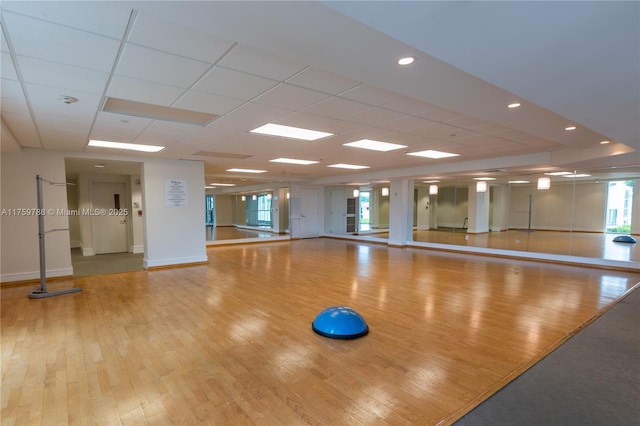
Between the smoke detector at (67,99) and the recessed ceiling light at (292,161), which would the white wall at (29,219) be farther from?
A: the recessed ceiling light at (292,161)

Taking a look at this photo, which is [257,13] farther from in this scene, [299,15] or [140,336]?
[140,336]

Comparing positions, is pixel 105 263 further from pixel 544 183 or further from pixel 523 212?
pixel 523 212

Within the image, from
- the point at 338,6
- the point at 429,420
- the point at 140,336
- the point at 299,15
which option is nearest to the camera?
the point at 338,6

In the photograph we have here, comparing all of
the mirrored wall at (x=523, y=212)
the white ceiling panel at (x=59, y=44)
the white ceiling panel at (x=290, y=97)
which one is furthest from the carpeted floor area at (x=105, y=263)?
the mirrored wall at (x=523, y=212)

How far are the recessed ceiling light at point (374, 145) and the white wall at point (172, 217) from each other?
423 centimetres

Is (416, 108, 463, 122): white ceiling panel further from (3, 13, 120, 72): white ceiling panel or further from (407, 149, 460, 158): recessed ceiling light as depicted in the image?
(3, 13, 120, 72): white ceiling panel

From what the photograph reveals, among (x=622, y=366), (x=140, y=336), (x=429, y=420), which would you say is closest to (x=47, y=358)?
(x=140, y=336)

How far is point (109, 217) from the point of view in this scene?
9539 mm

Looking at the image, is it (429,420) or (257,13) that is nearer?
(257,13)

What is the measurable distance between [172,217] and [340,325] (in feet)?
18.6

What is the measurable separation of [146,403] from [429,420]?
2.07 metres

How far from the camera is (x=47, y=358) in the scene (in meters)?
3.02

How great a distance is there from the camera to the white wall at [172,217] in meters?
7.20

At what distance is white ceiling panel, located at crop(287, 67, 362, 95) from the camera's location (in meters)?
2.69
